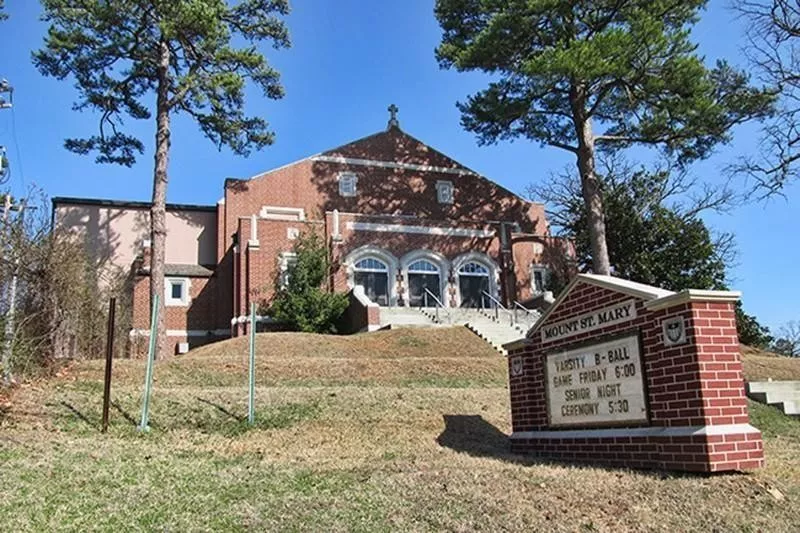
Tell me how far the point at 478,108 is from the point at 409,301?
8.99 m

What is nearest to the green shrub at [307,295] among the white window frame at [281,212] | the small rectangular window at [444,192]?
the white window frame at [281,212]

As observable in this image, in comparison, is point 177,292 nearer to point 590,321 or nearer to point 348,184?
point 348,184

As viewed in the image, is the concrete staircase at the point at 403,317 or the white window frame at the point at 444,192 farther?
the white window frame at the point at 444,192

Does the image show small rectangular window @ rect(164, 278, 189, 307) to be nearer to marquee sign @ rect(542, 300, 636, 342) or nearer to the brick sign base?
the brick sign base

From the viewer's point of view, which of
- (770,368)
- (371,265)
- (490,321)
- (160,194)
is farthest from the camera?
(371,265)

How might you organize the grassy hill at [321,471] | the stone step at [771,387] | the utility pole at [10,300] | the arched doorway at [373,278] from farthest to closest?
the arched doorway at [373,278] < the stone step at [771,387] < the utility pole at [10,300] < the grassy hill at [321,471]

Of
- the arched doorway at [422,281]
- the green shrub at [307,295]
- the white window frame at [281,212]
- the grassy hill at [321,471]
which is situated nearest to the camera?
the grassy hill at [321,471]

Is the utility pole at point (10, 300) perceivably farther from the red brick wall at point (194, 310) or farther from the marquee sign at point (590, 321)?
the red brick wall at point (194, 310)

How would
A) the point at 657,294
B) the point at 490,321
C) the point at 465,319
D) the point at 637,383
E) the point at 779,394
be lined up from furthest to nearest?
the point at 465,319
the point at 490,321
the point at 779,394
the point at 637,383
the point at 657,294

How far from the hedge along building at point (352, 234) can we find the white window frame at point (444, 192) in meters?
0.05

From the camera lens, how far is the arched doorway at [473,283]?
32.3 m

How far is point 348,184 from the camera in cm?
3431

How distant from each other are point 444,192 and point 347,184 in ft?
15.9

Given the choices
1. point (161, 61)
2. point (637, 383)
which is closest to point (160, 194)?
point (161, 61)
